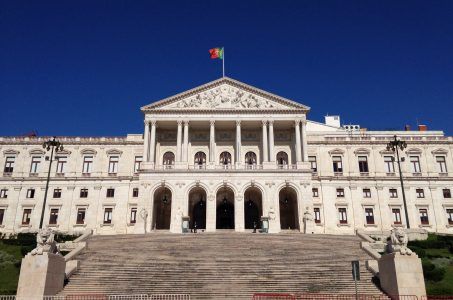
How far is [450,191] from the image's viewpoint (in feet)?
192

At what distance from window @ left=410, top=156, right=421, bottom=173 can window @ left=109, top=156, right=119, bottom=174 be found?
142ft

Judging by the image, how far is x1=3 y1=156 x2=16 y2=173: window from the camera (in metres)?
60.2

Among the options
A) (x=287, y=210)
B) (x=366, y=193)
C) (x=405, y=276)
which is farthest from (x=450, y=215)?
(x=405, y=276)

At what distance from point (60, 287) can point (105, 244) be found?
38.3 ft

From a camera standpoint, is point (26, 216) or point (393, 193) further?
point (393, 193)

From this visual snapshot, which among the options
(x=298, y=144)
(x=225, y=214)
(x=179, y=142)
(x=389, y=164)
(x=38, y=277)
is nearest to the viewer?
(x=38, y=277)

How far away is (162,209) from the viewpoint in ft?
188

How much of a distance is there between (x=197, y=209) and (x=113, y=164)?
47.4 feet

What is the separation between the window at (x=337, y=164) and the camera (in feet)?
199

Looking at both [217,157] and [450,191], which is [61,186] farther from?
[450,191]

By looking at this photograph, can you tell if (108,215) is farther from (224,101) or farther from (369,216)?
(369,216)

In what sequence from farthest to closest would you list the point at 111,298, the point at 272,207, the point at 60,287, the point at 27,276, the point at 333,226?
the point at 333,226 → the point at 272,207 → the point at 60,287 → the point at 27,276 → the point at 111,298

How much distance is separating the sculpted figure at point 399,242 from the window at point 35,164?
168 feet

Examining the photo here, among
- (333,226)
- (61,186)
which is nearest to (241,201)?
(333,226)
